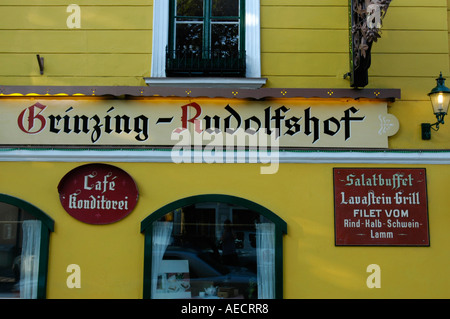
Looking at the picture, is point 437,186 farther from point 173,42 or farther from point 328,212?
point 173,42

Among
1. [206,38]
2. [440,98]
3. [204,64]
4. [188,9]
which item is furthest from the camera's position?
[188,9]

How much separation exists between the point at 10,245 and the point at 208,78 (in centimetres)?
338

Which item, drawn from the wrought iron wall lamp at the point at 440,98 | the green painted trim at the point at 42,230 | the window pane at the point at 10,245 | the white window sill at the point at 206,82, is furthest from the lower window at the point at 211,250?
the wrought iron wall lamp at the point at 440,98

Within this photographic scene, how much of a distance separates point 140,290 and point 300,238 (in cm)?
215

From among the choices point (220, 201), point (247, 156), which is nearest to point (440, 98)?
point (247, 156)

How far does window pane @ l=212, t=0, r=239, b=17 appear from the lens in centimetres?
703

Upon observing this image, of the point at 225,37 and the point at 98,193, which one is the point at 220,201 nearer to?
the point at 98,193

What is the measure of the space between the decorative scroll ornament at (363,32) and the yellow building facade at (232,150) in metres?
0.30

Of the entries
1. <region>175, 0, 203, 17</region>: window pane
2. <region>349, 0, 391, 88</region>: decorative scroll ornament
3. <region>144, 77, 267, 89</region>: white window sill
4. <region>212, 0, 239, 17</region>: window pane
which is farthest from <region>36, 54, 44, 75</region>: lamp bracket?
<region>349, 0, 391, 88</region>: decorative scroll ornament

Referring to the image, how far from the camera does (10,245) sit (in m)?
6.52

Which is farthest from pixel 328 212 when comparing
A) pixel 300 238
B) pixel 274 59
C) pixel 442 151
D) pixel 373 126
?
pixel 274 59

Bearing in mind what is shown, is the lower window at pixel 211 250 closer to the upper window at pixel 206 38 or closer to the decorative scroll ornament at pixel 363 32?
the upper window at pixel 206 38

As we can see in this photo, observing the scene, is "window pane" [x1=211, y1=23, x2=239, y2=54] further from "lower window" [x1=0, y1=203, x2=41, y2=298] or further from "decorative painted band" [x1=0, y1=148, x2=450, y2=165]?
"lower window" [x1=0, y1=203, x2=41, y2=298]

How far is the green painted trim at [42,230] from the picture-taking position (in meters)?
6.38
